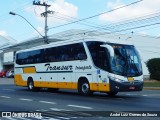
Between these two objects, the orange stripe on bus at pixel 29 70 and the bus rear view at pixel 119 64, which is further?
the orange stripe on bus at pixel 29 70

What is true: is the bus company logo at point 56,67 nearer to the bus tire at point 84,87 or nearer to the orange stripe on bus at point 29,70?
the bus tire at point 84,87

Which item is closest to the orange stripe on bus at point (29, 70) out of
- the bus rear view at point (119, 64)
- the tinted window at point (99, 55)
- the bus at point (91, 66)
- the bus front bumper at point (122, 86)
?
the bus at point (91, 66)

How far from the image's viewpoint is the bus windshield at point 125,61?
20.9 m

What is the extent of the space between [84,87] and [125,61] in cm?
314

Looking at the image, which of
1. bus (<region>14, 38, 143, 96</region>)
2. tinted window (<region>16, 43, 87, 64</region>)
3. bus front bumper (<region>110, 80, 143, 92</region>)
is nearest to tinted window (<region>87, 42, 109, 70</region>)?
bus (<region>14, 38, 143, 96</region>)

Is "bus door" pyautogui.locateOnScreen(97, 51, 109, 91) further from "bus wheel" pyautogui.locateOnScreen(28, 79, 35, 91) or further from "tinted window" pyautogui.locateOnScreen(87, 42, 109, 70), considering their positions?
"bus wheel" pyautogui.locateOnScreen(28, 79, 35, 91)

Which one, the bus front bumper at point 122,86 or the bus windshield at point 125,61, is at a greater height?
the bus windshield at point 125,61

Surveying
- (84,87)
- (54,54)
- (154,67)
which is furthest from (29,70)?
(154,67)

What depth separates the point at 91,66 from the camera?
22078 millimetres

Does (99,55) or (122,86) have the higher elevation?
(99,55)

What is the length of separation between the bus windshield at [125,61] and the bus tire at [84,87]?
243 centimetres

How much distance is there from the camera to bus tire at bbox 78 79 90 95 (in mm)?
22516

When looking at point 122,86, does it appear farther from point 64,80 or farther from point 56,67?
point 56,67

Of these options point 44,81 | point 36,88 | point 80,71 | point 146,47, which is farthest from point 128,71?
point 146,47
